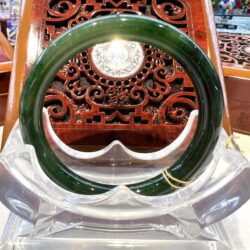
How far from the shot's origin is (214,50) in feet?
2.68

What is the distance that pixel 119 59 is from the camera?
0.79 metres

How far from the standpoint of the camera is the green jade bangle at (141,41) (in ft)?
1.63

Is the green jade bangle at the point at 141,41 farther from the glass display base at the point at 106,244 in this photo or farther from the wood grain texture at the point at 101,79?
the wood grain texture at the point at 101,79

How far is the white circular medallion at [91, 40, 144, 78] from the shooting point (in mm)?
793

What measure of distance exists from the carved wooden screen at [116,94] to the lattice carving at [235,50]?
191mm

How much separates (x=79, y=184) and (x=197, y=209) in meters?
0.17

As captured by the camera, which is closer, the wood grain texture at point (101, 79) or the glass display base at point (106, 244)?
the glass display base at point (106, 244)

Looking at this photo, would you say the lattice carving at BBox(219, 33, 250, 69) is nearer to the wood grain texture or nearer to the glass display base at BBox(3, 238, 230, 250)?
the wood grain texture

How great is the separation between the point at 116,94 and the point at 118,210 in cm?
37

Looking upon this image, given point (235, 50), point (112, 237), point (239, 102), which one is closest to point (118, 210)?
point (112, 237)

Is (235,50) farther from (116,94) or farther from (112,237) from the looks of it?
(112,237)

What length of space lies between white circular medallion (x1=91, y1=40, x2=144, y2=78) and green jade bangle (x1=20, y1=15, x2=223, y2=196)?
0.91 feet

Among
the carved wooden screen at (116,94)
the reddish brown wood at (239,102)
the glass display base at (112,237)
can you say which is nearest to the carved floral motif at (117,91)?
the carved wooden screen at (116,94)

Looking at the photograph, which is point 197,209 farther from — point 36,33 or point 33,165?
point 36,33
